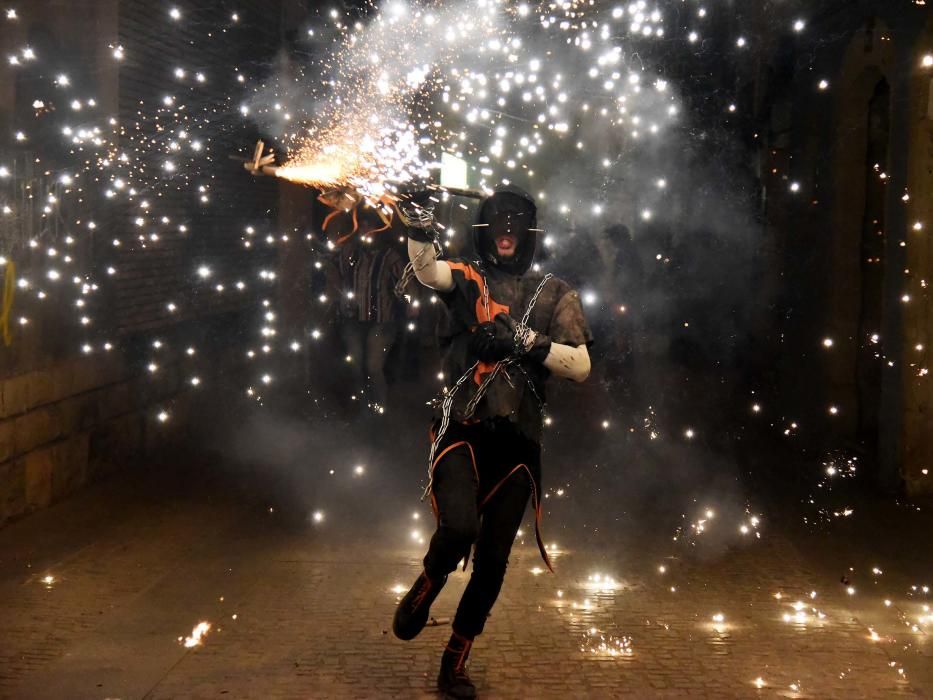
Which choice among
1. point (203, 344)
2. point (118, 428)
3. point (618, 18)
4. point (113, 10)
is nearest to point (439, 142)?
point (618, 18)

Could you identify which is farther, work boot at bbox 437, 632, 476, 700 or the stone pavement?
the stone pavement

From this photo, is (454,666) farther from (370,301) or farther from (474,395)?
(370,301)

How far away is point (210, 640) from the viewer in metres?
4.54

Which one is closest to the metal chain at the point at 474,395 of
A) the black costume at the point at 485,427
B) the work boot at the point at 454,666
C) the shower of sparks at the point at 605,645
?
the black costume at the point at 485,427

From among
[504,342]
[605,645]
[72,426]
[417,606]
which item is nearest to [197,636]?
[417,606]

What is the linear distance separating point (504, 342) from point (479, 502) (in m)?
0.75

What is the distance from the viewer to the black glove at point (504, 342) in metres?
4.12

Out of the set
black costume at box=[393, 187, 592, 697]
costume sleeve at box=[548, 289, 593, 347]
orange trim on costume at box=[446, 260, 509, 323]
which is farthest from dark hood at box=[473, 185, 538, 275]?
costume sleeve at box=[548, 289, 593, 347]

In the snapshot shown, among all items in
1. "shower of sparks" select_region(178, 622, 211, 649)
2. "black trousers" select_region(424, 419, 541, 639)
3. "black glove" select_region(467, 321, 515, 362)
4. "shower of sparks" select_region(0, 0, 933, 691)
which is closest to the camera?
"black trousers" select_region(424, 419, 541, 639)

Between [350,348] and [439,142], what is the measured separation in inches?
131

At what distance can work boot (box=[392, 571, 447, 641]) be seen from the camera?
13.3ft

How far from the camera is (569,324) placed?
441 cm

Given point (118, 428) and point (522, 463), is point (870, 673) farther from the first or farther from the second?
point (118, 428)

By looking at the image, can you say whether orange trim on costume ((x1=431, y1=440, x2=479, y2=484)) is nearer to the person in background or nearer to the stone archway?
the person in background
